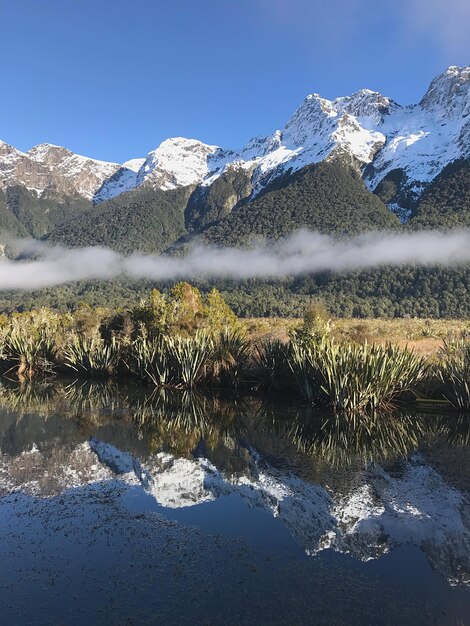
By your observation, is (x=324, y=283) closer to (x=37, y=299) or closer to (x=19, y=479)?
(x=37, y=299)

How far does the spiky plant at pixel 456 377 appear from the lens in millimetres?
11884

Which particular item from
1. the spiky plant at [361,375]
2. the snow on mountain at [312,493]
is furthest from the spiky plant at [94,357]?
the snow on mountain at [312,493]

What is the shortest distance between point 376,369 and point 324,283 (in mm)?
109077

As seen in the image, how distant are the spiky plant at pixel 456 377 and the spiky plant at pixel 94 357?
445 inches

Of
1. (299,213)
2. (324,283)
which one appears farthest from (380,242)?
(299,213)

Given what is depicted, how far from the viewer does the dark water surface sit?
15.4 feet

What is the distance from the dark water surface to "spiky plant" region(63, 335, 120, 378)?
7.12 meters

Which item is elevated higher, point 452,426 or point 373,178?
point 373,178

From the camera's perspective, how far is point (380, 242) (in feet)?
411

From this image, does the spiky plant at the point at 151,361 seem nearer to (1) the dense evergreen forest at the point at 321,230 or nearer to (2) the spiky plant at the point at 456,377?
(2) the spiky plant at the point at 456,377

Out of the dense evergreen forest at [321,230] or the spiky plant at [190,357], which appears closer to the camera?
the spiky plant at [190,357]

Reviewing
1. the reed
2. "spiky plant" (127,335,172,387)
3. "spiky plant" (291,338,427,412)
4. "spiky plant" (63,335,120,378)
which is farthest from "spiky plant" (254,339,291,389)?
"spiky plant" (63,335,120,378)

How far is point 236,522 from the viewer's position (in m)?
6.41

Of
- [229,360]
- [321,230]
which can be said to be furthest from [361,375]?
[321,230]
